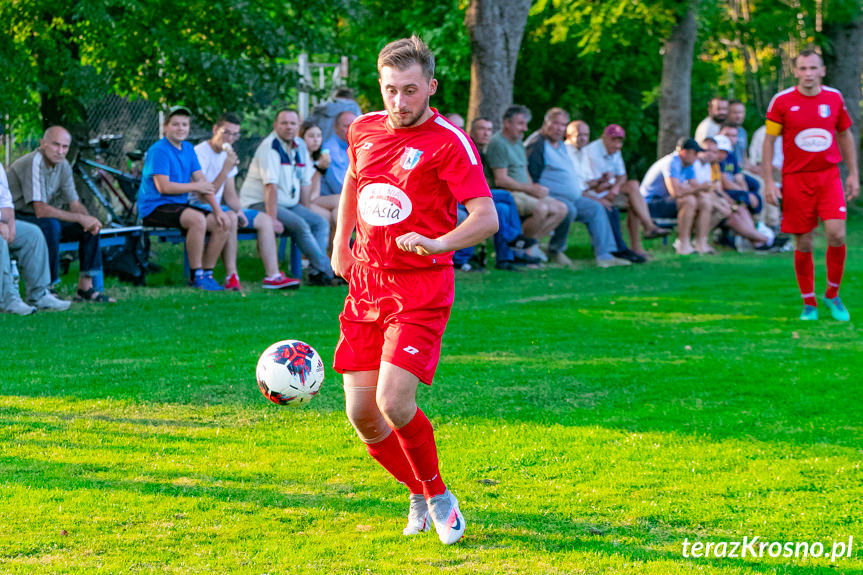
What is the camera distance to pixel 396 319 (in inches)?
174

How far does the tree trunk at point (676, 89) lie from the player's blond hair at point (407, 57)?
65.4 feet

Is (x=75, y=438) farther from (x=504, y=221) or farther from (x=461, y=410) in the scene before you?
(x=504, y=221)

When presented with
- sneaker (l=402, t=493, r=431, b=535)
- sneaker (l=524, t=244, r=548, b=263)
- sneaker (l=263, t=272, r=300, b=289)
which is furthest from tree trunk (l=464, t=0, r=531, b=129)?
sneaker (l=402, t=493, r=431, b=535)

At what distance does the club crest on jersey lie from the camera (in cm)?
446

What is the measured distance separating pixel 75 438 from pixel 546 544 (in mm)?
2805

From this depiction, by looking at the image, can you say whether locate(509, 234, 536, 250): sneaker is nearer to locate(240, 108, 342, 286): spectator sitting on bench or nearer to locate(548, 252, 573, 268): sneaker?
locate(548, 252, 573, 268): sneaker

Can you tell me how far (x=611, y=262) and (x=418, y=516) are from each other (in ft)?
38.4

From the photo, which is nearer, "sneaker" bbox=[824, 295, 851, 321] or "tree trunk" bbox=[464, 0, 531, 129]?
"sneaker" bbox=[824, 295, 851, 321]

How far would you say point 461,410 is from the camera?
268 inches

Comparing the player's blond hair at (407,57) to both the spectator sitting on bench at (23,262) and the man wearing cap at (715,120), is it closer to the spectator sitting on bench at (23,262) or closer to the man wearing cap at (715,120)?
the spectator sitting on bench at (23,262)

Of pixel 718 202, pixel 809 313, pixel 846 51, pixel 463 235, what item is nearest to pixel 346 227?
pixel 463 235

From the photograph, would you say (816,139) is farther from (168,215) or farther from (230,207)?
(168,215)

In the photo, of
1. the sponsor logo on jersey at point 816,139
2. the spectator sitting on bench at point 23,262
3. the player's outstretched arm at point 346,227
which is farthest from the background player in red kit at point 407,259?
the sponsor logo on jersey at point 816,139

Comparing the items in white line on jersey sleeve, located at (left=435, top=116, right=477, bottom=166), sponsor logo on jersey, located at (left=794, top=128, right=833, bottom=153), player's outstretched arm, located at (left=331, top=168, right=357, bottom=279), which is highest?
white line on jersey sleeve, located at (left=435, top=116, right=477, bottom=166)
